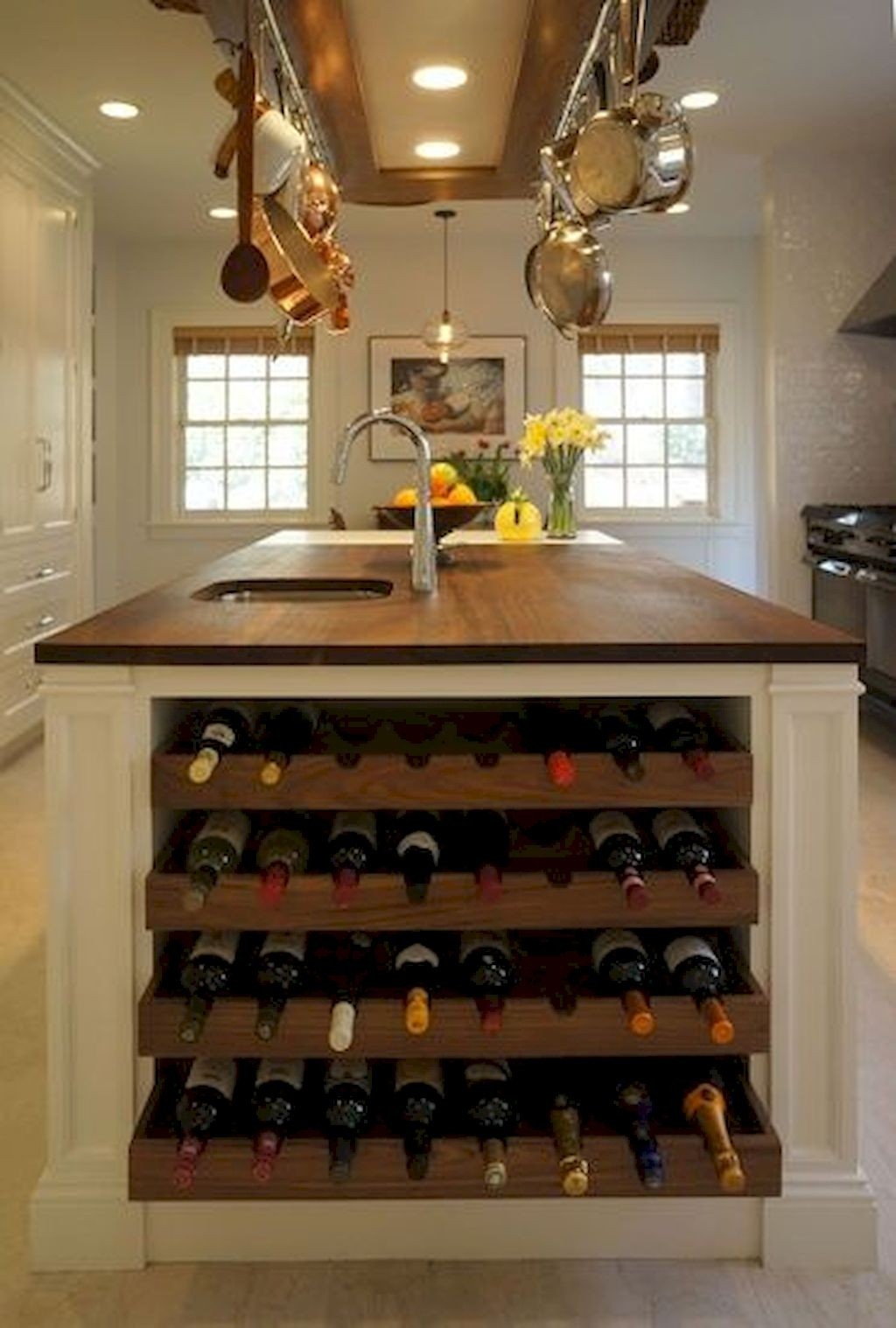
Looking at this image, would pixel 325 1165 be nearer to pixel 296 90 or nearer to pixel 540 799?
pixel 540 799

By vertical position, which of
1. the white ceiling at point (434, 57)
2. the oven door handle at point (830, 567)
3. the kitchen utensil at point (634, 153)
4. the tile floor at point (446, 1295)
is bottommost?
the tile floor at point (446, 1295)

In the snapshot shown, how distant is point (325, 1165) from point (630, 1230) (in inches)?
16.9

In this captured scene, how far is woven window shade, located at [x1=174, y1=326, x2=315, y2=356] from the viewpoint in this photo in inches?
322

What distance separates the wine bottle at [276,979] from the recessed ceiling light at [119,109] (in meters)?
4.69

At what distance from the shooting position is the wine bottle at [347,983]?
5.15ft

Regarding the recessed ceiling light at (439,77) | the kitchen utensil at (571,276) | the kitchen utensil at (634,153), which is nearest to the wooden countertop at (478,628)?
the kitchen utensil at (634,153)

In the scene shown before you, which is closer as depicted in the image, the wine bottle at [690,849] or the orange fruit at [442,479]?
the wine bottle at [690,849]

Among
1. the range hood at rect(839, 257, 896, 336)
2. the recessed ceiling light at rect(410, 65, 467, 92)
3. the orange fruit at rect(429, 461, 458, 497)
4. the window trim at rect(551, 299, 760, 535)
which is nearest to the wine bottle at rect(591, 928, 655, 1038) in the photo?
the orange fruit at rect(429, 461, 458, 497)

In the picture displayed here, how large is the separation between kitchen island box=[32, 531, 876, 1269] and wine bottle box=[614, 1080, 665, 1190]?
0.04m

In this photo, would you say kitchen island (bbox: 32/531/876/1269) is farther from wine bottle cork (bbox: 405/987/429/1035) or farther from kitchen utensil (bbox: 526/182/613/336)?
kitchen utensil (bbox: 526/182/613/336)

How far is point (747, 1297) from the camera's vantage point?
163 cm

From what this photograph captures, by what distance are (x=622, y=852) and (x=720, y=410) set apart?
702 cm

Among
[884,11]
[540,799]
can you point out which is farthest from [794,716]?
[884,11]

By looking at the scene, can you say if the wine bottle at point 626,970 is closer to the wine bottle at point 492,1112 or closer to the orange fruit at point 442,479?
the wine bottle at point 492,1112
